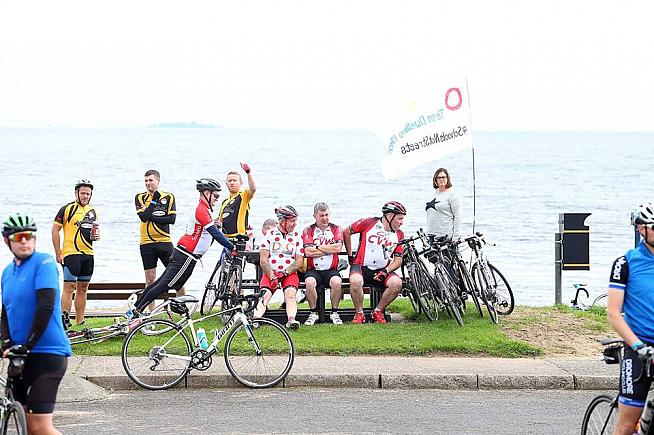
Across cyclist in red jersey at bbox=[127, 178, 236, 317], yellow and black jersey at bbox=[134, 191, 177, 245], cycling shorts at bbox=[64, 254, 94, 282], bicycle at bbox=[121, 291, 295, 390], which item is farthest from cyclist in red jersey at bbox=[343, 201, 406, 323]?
cycling shorts at bbox=[64, 254, 94, 282]

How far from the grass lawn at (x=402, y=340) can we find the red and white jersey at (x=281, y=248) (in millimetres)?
860

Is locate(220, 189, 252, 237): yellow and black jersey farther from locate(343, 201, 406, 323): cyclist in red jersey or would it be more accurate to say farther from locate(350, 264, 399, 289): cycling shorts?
locate(350, 264, 399, 289): cycling shorts

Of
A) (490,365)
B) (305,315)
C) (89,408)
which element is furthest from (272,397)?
(305,315)

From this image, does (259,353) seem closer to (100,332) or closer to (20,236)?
(100,332)

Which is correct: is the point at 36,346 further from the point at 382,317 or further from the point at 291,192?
the point at 291,192

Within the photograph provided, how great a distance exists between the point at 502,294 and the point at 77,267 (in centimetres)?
546

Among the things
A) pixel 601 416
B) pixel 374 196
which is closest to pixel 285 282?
pixel 601 416

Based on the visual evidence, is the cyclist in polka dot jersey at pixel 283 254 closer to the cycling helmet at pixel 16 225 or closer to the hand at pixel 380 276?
the hand at pixel 380 276

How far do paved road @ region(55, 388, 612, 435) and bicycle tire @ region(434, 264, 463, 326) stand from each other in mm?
2559

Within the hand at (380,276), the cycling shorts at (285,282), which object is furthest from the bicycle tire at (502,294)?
the cycling shorts at (285,282)

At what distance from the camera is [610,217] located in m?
48.8

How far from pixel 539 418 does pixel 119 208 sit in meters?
43.6

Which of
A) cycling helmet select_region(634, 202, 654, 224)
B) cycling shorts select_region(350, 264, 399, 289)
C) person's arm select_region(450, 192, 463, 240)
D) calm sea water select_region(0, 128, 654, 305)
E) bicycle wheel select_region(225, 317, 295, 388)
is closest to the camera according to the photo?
cycling helmet select_region(634, 202, 654, 224)

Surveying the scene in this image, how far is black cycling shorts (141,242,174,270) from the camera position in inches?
551
